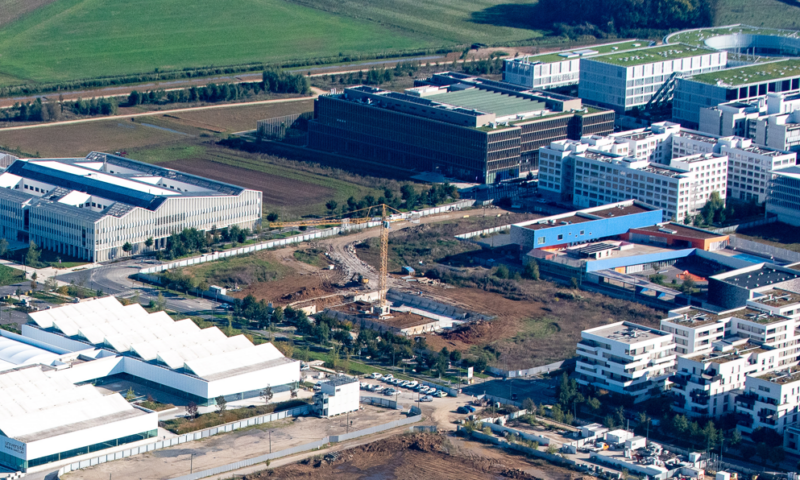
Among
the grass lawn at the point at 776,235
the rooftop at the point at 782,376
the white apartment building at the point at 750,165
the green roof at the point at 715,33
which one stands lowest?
the grass lawn at the point at 776,235

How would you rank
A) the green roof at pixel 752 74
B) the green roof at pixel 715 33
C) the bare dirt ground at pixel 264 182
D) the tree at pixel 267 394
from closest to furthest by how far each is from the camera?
the tree at pixel 267 394 < the bare dirt ground at pixel 264 182 < the green roof at pixel 752 74 < the green roof at pixel 715 33

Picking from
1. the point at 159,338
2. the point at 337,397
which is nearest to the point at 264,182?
the point at 159,338

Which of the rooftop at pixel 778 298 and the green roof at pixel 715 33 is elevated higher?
the green roof at pixel 715 33

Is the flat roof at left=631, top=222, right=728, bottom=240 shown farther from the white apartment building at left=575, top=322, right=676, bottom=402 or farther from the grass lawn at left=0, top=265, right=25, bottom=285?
the grass lawn at left=0, top=265, right=25, bottom=285

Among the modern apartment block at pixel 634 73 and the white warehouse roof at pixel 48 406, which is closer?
the white warehouse roof at pixel 48 406

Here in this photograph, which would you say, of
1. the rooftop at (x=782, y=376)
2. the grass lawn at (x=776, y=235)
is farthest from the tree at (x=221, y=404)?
the grass lawn at (x=776, y=235)

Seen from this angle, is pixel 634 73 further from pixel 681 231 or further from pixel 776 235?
A: pixel 681 231

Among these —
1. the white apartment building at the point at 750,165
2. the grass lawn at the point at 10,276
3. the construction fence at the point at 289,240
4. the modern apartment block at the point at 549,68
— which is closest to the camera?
the grass lawn at the point at 10,276

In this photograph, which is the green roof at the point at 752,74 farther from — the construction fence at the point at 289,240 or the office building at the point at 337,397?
the office building at the point at 337,397

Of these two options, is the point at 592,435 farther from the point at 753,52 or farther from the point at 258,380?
the point at 753,52
